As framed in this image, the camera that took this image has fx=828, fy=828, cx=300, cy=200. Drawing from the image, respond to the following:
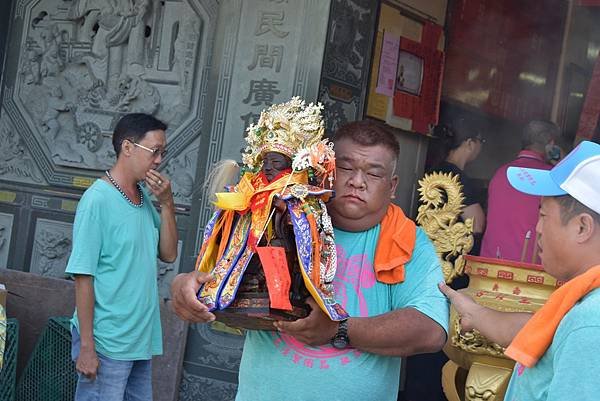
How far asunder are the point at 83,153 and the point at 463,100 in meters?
2.72

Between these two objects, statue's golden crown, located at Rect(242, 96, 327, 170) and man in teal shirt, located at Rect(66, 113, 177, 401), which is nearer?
statue's golden crown, located at Rect(242, 96, 327, 170)

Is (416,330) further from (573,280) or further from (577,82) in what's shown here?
(577,82)

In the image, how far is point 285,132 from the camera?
8.06ft

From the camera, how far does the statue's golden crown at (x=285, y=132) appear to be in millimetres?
2441

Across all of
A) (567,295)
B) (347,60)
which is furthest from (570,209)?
(347,60)

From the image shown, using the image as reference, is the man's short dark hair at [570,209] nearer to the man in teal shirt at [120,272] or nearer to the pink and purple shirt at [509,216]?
the man in teal shirt at [120,272]

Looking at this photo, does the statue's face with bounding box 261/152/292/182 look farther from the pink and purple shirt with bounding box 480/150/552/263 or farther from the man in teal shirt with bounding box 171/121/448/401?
the pink and purple shirt with bounding box 480/150/552/263

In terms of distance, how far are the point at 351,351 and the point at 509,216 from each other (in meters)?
2.82

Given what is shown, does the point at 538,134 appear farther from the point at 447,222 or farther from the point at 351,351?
the point at 351,351

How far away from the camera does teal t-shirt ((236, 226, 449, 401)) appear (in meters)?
2.37

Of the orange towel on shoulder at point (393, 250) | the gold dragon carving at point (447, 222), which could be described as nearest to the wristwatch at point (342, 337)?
the orange towel on shoulder at point (393, 250)

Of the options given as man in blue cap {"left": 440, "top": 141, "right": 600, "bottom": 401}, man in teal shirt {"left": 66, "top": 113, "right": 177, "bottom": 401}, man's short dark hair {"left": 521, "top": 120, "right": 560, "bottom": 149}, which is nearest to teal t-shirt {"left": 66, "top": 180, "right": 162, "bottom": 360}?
man in teal shirt {"left": 66, "top": 113, "right": 177, "bottom": 401}

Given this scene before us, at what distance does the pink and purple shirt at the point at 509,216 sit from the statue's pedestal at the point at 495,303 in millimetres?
1209

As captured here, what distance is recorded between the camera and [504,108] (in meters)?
6.33
